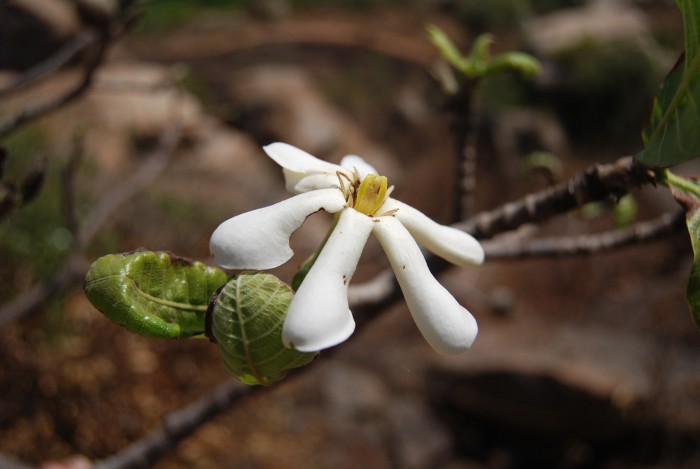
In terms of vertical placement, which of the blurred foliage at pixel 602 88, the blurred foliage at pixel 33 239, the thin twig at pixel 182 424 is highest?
the thin twig at pixel 182 424

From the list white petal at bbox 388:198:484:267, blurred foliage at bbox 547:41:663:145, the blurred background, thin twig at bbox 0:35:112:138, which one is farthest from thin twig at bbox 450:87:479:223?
blurred foliage at bbox 547:41:663:145

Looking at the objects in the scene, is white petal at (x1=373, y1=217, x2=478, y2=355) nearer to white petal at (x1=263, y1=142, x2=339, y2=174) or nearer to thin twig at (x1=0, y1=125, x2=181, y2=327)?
white petal at (x1=263, y1=142, x2=339, y2=174)

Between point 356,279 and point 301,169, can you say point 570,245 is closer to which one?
point 301,169

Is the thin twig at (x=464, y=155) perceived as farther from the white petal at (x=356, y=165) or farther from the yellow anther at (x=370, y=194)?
the yellow anther at (x=370, y=194)

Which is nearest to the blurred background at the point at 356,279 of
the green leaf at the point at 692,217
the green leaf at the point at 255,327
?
the green leaf at the point at 692,217

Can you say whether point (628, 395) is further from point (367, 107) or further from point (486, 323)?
point (367, 107)

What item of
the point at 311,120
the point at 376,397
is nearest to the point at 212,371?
the point at 376,397
